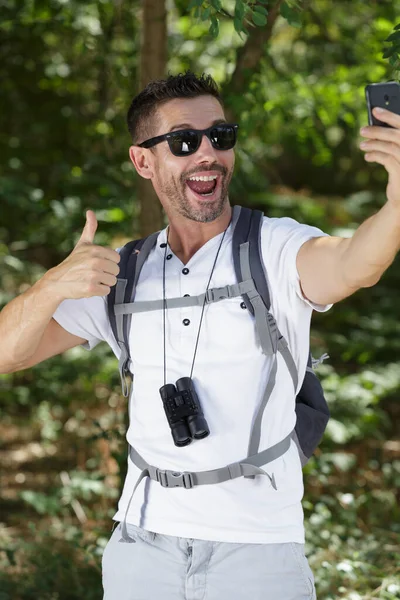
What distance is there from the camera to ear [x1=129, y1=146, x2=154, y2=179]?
262 centimetres

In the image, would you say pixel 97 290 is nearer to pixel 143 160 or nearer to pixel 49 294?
pixel 49 294

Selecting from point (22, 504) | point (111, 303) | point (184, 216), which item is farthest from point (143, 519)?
point (22, 504)

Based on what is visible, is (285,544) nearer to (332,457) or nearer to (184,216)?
(184,216)

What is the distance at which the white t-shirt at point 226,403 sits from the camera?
218cm

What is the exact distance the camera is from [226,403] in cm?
223

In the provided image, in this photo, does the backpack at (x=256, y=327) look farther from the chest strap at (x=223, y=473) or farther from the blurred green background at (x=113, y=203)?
the blurred green background at (x=113, y=203)

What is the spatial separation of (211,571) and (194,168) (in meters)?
1.12

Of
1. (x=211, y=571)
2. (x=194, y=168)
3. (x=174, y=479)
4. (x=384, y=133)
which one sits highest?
(x=384, y=133)

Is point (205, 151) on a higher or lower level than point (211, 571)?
higher

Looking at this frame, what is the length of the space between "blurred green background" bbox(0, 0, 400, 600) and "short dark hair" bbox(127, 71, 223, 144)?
4.46 ft

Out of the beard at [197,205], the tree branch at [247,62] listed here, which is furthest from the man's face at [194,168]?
the tree branch at [247,62]

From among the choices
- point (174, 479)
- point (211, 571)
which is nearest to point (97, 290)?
point (174, 479)

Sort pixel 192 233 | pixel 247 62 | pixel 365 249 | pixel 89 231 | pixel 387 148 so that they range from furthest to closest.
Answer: pixel 247 62, pixel 192 233, pixel 89 231, pixel 365 249, pixel 387 148

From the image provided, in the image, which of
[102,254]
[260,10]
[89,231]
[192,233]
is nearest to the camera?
[102,254]
